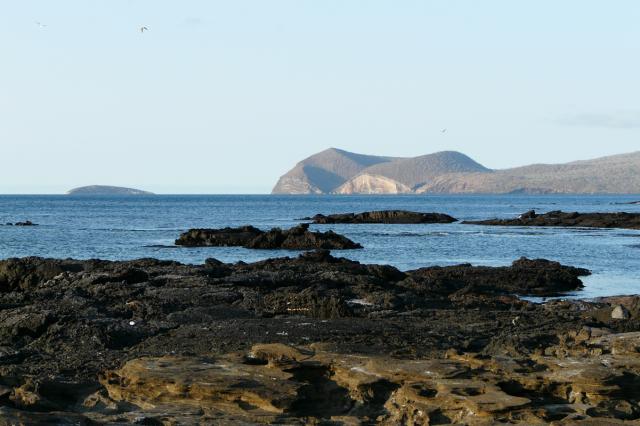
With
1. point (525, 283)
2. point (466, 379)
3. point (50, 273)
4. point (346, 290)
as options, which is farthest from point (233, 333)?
point (525, 283)

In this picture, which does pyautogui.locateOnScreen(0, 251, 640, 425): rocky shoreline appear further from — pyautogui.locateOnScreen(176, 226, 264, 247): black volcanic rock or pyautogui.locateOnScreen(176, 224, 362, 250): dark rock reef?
pyautogui.locateOnScreen(176, 226, 264, 247): black volcanic rock

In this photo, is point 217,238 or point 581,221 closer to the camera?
point 217,238

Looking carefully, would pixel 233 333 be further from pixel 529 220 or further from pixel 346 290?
pixel 529 220

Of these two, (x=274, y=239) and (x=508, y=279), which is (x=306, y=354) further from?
(x=274, y=239)

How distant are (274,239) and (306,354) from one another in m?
46.4

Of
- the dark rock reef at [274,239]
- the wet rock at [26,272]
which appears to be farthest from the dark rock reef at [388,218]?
the wet rock at [26,272]

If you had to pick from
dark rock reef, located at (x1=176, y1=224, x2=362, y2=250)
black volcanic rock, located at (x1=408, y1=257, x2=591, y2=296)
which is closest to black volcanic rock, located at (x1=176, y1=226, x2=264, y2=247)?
dark rock reef, located at (x1=176, y1=224, x2=362, y2=250)

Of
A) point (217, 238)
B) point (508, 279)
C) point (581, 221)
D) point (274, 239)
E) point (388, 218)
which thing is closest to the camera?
point (508, 279)

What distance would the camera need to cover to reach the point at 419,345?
16.6 metres

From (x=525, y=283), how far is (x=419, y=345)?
17.0m

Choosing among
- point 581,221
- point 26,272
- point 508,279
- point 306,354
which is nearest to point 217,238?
point 508,279

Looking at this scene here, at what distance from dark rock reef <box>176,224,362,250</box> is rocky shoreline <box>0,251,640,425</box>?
30.7 meters

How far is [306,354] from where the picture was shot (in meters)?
14.0

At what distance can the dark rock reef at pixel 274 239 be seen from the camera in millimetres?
58844
